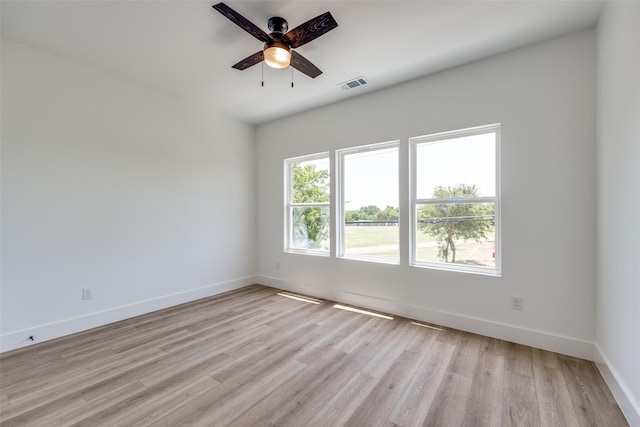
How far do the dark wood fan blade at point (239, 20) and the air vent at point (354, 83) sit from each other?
4.46 feet

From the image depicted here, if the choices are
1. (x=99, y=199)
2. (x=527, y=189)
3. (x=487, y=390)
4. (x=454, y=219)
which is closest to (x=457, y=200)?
(x=454, y=219)

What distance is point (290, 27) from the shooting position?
2262 mm

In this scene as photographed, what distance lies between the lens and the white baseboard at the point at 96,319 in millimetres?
2500

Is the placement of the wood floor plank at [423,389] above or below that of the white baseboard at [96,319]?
below

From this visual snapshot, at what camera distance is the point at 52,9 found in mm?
2100

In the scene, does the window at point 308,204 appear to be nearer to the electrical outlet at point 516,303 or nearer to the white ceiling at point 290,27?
the white ceiling at point 290,27

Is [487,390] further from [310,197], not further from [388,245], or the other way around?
[310,197]

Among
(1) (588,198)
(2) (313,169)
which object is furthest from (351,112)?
(1) (588,198)

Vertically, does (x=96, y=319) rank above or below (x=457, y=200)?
below

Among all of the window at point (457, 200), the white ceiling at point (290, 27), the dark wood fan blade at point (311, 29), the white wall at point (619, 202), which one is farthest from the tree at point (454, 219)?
the dark wood fan blade at point (311, 29)

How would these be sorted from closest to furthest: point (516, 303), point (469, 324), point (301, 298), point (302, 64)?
point (302, 64) → point (516, 303) → point (469, 324) → point (301, 298)

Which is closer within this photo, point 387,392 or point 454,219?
point 387,392

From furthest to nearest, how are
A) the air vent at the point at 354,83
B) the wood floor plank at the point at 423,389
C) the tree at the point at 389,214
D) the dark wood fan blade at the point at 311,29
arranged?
the tree at the point at 389,214, the air vent at the point at 354,83, the dark wood fan blade at the point at 311,29, the wood floor plank at the point at 423,389

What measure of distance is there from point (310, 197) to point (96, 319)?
304cm
